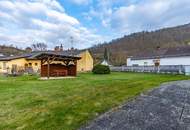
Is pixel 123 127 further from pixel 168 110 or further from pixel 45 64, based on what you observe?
pixel 45 64

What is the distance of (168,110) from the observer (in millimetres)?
5961

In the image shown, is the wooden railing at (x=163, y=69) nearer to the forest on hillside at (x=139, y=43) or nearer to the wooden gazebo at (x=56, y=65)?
the wooden gazebo at (x=56, y=65)

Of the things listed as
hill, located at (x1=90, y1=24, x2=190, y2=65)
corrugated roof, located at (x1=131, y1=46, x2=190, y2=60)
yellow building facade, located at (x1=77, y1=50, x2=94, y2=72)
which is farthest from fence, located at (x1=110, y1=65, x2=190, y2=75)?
hill, located at (x1=90, y1=24, x2=190, y2=65)

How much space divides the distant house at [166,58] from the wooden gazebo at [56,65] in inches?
682

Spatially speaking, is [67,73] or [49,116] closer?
[49,116]

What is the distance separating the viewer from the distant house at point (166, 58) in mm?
32544

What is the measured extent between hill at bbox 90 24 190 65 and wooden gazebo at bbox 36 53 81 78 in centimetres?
3344

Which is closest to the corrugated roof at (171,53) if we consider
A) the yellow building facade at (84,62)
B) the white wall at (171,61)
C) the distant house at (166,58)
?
the distant house at (166,58)

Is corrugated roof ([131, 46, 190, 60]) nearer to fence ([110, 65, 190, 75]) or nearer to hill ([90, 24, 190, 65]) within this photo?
fence ([110, 65, 190, 75])

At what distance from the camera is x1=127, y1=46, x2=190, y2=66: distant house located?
32544 mm

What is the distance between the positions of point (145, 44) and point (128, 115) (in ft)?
227

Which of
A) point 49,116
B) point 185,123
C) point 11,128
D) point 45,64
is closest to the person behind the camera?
point 185,123

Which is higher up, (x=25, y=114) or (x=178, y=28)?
(x=178, y=28)

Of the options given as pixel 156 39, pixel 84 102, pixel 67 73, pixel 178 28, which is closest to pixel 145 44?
pixel 156 39
